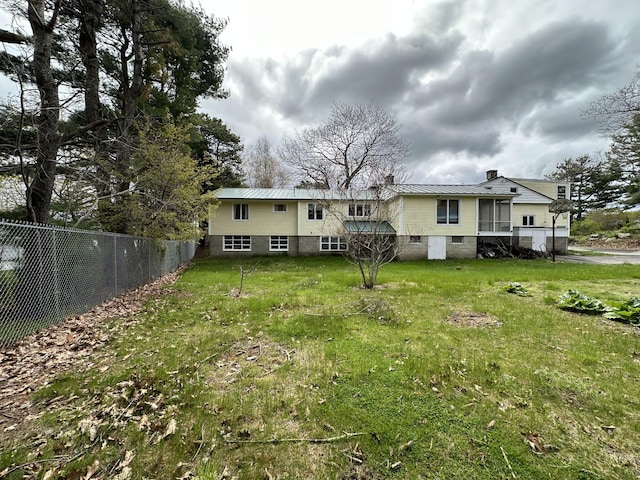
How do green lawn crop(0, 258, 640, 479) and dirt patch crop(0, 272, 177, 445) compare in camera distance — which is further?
dirt patch crop(0, 272, 177, 445)

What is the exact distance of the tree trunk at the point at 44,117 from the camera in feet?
20.2

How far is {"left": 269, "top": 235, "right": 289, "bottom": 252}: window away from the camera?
2114cm

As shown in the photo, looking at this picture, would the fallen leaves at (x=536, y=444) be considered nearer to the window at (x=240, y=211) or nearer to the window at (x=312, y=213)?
the window at (x=312, y=213)

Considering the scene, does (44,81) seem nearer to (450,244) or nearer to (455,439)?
(455,439)

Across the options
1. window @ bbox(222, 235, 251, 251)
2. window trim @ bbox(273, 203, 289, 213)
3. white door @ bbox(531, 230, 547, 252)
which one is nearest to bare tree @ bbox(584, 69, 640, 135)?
white door @ bbox(531, 230, 547, 252)

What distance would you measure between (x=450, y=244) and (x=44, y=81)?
68.3 feet

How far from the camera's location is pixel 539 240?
22.2 m

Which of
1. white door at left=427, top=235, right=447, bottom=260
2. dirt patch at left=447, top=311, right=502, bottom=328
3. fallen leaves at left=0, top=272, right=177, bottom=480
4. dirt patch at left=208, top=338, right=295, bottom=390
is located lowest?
dirt patch at left=447, top=311, right=502, bottom=328

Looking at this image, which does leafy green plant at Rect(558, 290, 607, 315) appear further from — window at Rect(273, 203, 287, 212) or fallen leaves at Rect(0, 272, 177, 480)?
window at Rect(273, 203, 287, 212)

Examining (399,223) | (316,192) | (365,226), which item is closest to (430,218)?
(399,223)

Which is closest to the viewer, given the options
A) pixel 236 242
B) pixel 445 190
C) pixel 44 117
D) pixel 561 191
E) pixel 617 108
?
pixel 44 117

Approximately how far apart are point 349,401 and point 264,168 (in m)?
30.7

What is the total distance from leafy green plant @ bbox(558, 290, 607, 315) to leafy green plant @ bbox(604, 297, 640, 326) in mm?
155

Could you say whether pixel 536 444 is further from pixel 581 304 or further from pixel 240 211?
pixel 240 211
